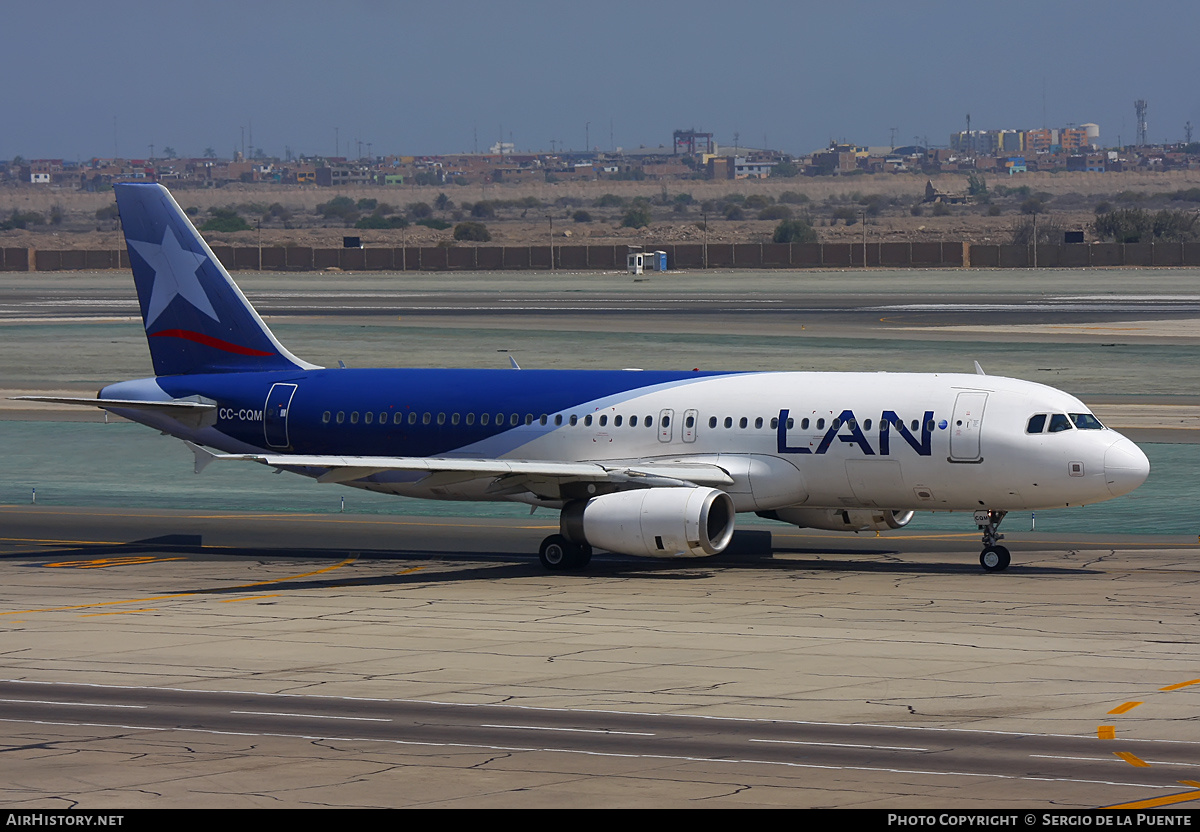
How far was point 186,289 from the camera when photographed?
49.8m

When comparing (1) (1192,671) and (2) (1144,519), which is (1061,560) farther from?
(1) (1192,671)

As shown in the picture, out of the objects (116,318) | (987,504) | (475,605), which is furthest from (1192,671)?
(116,318)

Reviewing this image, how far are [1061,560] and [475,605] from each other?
48.2 feet

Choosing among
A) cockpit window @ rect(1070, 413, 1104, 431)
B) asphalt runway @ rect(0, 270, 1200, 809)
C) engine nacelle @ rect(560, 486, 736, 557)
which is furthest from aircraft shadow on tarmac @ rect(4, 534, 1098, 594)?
cockpit window @ rect(1070, 413, 1104, 431)

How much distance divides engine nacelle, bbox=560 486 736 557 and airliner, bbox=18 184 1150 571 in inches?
1.8

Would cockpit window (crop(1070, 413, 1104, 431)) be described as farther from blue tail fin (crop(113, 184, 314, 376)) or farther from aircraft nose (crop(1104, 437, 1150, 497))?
blue tail fin (crop(113, 184, 314, 376))

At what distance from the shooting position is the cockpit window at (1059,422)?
131 feet

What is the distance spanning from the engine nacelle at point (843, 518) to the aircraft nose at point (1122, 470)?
18.6 feet

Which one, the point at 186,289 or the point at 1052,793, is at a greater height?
the point at 186,289

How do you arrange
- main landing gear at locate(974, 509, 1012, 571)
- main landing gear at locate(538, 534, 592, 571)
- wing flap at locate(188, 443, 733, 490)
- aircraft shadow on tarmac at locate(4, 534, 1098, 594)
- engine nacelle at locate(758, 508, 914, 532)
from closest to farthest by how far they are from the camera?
main landing gear at locate(974, 509, 1012, 571), aircraft shadow on tarmac at locate(4, 534, 1098, 594), wing flap at locate(188, 443, 733, 490), main landing gear at locate(538, 534, 592, 571), engine nacelle at locate(758, 508, 914, 532)

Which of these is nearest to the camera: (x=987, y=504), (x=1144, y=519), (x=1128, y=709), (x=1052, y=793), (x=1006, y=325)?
(x=1052, y=793)

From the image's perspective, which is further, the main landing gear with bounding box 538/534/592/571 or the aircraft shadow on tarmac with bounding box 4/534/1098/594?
the main landing gear with bounding box 538/534/592/571

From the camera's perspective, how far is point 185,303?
49688 millimetres

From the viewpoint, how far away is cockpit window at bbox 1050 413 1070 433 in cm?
3994
